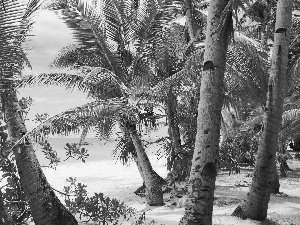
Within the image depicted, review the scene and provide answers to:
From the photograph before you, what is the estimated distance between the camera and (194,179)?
5.48 m

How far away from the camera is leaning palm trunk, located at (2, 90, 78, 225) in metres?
6.05

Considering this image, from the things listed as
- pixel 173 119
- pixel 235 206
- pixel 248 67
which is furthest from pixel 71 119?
pixel 248 67

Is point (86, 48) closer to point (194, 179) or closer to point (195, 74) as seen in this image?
point (195, 74)

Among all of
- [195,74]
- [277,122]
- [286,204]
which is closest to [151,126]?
[195,74]

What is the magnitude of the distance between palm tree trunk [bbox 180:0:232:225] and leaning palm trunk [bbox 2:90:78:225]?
2159 millimetres

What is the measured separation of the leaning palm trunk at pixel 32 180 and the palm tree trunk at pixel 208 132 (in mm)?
2159

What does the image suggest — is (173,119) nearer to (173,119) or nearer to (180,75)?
(173,119)

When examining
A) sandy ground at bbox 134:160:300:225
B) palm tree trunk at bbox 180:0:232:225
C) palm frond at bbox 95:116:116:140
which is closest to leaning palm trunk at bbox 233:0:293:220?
sandy ground at bbox 134:160:300:225

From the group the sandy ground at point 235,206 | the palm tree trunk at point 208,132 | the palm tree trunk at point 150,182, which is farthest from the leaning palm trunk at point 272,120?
the palm tree trunk at point 150,182

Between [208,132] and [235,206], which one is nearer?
[208,132]

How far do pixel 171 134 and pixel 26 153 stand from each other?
7087mm

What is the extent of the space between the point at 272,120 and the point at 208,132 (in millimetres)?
2329

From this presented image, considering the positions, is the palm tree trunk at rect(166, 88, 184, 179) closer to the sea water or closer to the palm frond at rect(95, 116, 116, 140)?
the sea water

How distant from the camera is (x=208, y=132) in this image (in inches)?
213
